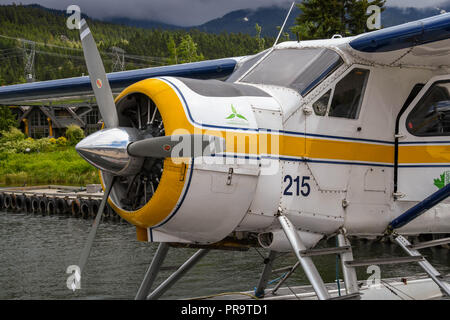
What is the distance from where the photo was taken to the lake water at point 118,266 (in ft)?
44.2

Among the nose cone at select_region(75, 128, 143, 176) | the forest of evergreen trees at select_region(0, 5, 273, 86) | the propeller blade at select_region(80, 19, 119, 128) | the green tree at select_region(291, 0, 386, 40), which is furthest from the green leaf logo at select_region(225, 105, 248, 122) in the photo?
the forest of evergreen trees at select_region(0, 5, 273, 86)

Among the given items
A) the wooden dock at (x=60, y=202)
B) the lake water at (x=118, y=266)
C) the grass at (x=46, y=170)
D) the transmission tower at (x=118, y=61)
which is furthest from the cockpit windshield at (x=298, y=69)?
the transmission tower at (x=118, y=61)

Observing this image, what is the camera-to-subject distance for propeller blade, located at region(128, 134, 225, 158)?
14.3 feet

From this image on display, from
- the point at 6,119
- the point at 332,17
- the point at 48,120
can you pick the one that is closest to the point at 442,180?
the point at 332,17

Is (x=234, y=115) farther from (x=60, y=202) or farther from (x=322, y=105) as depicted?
(x=60, y=202)

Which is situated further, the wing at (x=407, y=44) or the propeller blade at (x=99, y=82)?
the wing at (x=407, y=44)

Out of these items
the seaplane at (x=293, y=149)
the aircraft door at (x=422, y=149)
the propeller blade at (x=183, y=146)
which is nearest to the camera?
the propeller blade at (x=183, y=146)

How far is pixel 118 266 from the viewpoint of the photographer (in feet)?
52.3

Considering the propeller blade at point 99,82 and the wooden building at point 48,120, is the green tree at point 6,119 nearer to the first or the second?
the wooden building at point 48,120

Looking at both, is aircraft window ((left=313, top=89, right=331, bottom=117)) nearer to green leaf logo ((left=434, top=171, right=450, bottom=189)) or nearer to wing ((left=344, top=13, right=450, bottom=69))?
wing ((left=344, top=13, right=450, bottom=69))

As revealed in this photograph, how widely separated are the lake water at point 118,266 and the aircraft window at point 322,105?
6860 mm

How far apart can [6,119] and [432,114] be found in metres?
64.4

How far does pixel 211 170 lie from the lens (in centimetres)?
448
